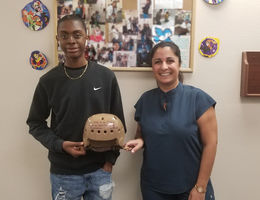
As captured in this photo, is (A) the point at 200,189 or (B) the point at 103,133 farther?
(A) the point at 200,189

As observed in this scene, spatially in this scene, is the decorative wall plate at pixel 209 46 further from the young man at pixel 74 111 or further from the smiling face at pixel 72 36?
the smiling face at pixel 72 36

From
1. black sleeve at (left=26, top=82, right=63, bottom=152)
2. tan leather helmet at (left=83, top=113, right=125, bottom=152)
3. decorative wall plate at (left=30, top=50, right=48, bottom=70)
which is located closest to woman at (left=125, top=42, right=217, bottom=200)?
tan leather helmet at (left=83, top=113, right=125, bottom=152)

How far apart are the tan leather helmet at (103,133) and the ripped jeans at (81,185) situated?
207 millimetres

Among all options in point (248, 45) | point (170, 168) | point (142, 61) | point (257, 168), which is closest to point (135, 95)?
point (142, 61)

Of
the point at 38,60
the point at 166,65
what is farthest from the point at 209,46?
the point at 38,60

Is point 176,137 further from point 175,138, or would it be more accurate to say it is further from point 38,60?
point 38,60

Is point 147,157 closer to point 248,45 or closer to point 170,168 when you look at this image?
point 170,168

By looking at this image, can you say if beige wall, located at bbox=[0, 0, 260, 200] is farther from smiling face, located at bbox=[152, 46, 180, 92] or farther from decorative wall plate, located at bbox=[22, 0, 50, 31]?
smiling face, located at bbox=[152, 46, 180, 92]

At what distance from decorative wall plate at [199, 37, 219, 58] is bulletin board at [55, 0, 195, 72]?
0.06 m

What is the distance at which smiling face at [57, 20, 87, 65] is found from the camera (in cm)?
95

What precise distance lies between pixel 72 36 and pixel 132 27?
0.38m

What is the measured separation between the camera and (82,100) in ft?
3.27

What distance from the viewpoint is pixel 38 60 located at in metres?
1.23

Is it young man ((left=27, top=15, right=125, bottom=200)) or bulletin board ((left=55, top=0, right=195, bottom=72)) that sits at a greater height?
bulletin board ((left=55, top=0, right=195, bottom=72))
